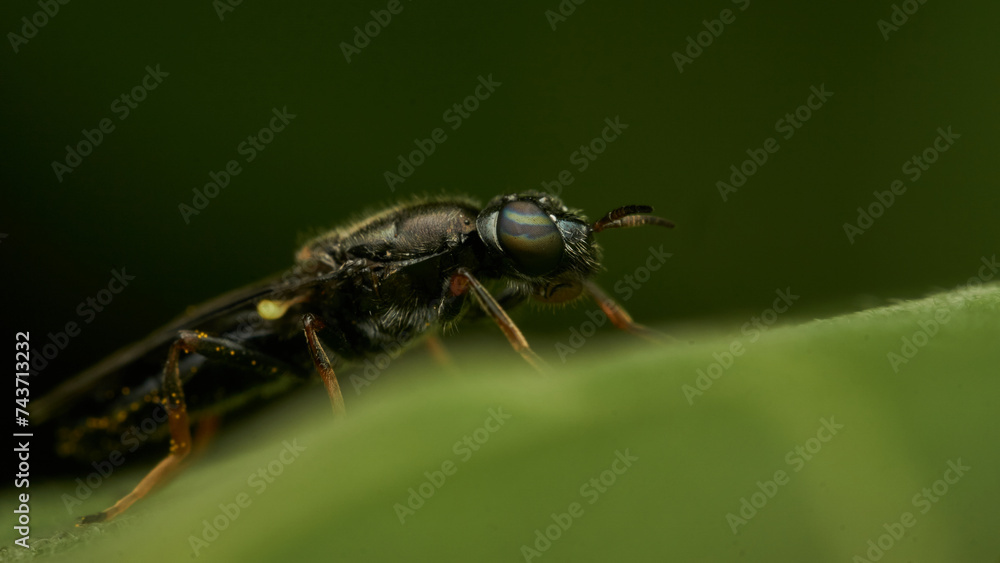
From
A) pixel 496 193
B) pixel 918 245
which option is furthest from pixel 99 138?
pixel 918 245

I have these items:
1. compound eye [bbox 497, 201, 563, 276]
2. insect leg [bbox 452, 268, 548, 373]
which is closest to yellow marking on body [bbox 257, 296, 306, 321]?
insect leg [bbox 452, 268, 548, 373]

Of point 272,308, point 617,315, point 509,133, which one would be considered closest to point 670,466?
point 617,315

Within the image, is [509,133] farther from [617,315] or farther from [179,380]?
[179,380]

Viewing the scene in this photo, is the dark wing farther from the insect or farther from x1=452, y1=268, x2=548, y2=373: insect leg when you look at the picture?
x1=452, y1=268, x2=548, y2=373: insect leg

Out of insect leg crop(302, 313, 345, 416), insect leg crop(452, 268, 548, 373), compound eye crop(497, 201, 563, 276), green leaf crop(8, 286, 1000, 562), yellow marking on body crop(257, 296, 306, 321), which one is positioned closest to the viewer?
green leaf crop(8, 286, 1000, 562)

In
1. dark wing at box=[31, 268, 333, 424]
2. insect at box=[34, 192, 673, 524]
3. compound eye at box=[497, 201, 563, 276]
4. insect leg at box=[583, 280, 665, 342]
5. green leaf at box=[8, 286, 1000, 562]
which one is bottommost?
green leaf at box=[8, 286, 1000, 562]

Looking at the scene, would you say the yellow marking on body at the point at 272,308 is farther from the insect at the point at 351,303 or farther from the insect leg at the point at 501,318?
the insect leg at the point at 501,318
